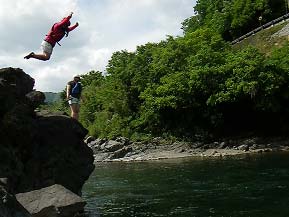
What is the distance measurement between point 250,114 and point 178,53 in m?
12.7

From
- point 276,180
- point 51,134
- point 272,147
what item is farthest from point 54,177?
point 272,147

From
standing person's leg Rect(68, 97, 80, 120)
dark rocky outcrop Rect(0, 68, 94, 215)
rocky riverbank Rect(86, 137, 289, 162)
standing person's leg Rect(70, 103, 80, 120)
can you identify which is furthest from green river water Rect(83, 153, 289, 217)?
rocky riverbank Rect(86, 137, 289, 162)

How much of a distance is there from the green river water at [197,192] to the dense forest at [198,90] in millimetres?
20127

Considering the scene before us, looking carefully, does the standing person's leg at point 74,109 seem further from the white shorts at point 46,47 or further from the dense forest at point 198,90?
the dense forest at point 198,90

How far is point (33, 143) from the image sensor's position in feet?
71.6

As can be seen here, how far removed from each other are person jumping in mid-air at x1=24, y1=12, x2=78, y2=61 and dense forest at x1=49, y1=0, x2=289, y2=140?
36732mm

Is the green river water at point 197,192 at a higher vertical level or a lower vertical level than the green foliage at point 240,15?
lower

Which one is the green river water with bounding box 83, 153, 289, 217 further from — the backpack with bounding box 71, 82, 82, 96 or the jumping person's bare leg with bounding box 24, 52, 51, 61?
the jumping person's bare leg with bounding box 24, 52, 51, 61

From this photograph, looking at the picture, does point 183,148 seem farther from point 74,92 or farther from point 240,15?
point 240,15

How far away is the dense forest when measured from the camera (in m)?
56.4

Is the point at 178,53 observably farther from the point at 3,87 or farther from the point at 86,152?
the point at 3,87

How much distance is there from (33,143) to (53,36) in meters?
4.90

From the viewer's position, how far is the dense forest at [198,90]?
56406mm

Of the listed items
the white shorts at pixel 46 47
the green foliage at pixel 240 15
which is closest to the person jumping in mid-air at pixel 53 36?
the white shorts at pixel 46 47
